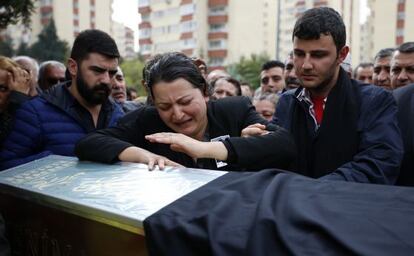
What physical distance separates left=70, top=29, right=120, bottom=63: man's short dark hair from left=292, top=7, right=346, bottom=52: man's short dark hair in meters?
1.49

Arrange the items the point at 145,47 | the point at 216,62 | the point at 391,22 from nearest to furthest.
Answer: the point at 391,22, the point at 216,62, the point at 145,47

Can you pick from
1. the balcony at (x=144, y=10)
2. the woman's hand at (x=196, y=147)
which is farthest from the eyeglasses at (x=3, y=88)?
the balcony at (x=144, y=10)

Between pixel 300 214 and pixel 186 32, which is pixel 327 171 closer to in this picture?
pixel 300 214

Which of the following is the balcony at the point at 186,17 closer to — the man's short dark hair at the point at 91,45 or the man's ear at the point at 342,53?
the man's short dark hair at the point at 91,45

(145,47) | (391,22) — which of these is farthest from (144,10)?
(391,22)

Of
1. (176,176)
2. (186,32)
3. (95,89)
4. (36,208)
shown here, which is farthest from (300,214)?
(186,32)

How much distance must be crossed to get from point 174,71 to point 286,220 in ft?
3.93

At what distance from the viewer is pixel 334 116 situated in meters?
2.22

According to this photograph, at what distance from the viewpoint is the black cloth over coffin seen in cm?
100

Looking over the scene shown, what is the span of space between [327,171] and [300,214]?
47.1 inches

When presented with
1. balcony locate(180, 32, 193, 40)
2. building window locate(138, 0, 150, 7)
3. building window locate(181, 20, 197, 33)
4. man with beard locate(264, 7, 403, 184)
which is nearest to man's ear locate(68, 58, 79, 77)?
man with beard locate(264, 7, 403, 184)

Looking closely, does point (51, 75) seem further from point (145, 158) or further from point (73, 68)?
point (145, 158)

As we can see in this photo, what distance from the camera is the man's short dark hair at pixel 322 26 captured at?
236 cm

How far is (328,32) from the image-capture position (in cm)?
238
